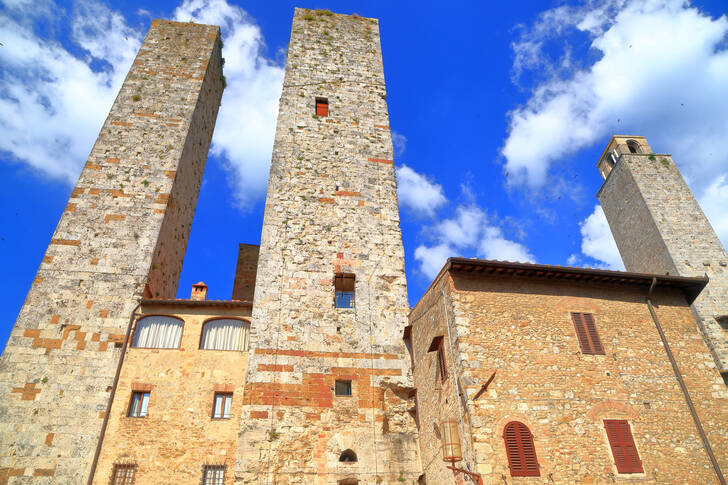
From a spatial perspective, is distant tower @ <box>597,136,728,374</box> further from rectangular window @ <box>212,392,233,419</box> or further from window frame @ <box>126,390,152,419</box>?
window frame @ <box>126,390,152,419</box>

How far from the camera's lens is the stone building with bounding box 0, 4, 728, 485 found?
9266 mm

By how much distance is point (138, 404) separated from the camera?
11.9 meters

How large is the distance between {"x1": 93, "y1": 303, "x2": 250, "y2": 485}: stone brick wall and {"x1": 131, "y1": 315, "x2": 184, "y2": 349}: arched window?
0.16 metres

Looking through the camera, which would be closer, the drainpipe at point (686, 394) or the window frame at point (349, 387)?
the drainpipe at point (686, 394)

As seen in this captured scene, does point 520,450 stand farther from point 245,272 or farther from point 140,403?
point 245,272

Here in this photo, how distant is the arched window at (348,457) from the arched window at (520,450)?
407 centimetres

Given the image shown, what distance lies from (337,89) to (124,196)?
896 centimetres

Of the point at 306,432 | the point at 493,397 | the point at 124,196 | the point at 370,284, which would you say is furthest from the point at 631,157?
the point at 124,196

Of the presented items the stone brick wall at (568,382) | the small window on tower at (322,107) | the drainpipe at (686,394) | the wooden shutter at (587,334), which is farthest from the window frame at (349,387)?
the small window on tower at (322,107)

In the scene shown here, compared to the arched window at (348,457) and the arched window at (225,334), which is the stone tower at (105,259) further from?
the arched window at (348,457)

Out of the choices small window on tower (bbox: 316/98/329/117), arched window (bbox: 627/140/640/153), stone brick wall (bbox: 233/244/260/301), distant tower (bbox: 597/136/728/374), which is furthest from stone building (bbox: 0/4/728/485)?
arched window (bbox: 627/140/640/153)

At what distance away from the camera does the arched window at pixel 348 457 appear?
36.1 feet

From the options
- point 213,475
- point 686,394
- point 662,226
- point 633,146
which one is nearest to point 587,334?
point 686,394

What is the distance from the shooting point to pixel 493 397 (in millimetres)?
9031
